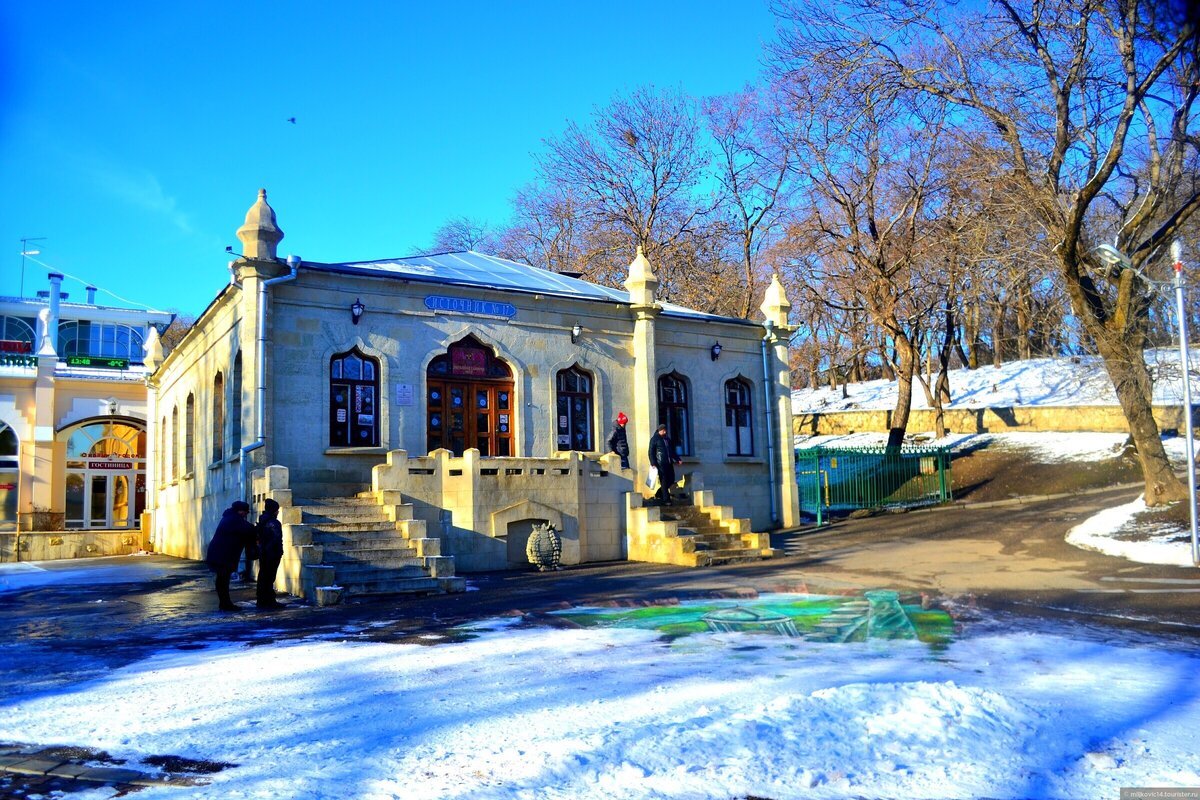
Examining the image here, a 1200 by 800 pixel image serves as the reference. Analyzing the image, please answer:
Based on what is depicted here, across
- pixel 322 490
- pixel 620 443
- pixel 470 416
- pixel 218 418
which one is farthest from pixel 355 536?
pixel 218 418

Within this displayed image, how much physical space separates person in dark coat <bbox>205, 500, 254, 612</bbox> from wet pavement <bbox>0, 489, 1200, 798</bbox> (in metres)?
0.36

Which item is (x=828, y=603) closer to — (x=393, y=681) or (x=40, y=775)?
(x=393, y=681)

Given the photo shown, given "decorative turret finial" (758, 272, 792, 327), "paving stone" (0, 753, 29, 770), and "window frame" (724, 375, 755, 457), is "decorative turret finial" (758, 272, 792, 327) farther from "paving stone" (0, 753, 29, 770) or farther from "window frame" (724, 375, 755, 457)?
"paving stone" (0, 753, 29, 770)

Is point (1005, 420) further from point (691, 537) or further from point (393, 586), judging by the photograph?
point (393, 586)

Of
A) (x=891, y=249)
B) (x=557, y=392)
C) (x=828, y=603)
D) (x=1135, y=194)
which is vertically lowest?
(x=828, y=603)

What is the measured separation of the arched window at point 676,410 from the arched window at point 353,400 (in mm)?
7416

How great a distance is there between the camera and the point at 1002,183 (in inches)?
788

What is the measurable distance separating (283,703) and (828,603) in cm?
751

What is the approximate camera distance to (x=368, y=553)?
15.1 meters

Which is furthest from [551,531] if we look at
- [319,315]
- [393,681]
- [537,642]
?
[393,681]

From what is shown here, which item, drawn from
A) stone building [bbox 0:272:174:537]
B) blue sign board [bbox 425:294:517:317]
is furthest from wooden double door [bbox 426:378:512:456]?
stone building [bbox 0:272:174:537]

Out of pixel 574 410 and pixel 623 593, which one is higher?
pixel 574 410

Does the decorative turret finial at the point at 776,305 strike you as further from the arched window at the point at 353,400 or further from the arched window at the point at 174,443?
the arched window at the point at 174,443

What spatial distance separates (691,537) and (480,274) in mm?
8420
